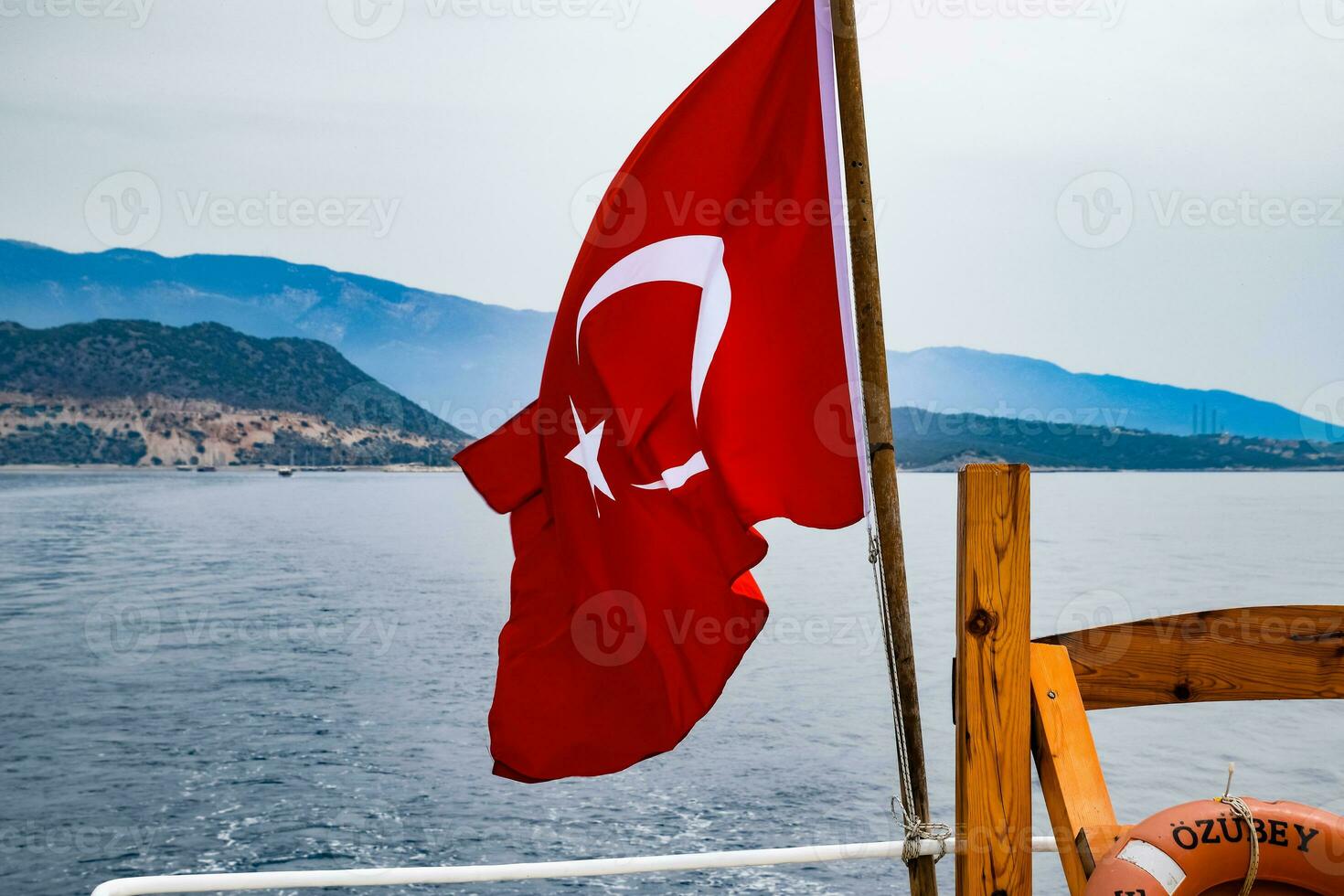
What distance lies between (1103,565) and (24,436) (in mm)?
90857

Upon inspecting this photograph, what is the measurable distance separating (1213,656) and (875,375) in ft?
2.67

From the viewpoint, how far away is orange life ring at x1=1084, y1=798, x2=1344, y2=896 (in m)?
1.75

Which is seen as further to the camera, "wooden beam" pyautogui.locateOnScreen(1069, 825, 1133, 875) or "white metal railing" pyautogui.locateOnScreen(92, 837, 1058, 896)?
"white metal railing" pyautogui.locateOnScreen(92, 837, 1058, 896)

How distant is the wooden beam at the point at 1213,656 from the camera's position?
7.00 ft

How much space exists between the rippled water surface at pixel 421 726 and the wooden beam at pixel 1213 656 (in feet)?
34.8

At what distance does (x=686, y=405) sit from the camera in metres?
2.56

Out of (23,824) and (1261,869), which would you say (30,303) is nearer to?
(23,824)

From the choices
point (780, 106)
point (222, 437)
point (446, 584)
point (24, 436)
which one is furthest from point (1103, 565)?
point (24, 436)

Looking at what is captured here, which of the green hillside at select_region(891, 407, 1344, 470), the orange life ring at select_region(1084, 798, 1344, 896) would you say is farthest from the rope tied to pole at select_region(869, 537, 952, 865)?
the green hillside at select_region(891, 407, 1344, 470)

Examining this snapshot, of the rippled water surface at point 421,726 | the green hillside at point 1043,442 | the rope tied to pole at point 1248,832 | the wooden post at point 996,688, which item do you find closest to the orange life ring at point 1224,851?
the rope tied to pole at point 1248,832

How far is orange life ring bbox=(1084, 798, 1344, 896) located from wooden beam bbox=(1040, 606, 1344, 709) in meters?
0.34

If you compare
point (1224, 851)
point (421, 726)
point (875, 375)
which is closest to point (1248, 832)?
point (1224, 851)

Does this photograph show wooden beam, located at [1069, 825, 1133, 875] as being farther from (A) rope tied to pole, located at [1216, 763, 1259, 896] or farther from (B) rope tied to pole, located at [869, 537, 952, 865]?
(B) rope tied to pole, located at [869, 537, 952, 865]

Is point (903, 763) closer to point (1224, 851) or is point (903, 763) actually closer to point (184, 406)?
point (1224, 851)
